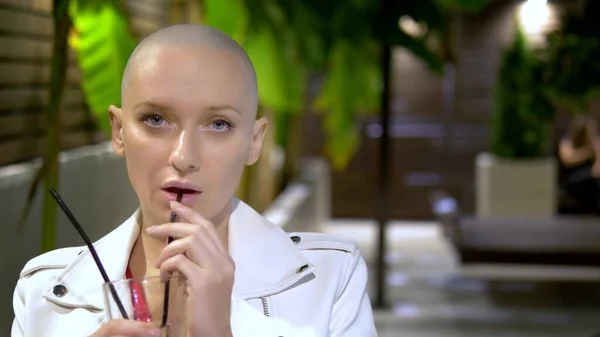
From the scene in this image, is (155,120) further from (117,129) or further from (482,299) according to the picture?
(482,299)

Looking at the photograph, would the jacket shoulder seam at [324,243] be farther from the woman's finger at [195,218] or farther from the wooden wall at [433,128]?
the wooden wall at [433,128]

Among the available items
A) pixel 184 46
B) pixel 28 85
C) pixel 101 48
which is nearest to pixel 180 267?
pixel 184 46

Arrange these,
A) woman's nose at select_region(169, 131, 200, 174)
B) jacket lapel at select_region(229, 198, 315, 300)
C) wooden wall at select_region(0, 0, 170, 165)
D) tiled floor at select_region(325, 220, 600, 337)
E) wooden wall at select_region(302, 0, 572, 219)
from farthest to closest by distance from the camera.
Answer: wooden wall at select_region(302, 0, 572, 219)
tiled floor at select_region(325, 220, 600, 337)
wooden wall at select_region(0, 0, 170, 165)
jacket lapel at select_region(229, 198, 315, 300)
woman's nose at select_region(169, 131, 200, 174)

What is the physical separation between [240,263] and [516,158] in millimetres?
7888

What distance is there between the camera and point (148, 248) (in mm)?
1384

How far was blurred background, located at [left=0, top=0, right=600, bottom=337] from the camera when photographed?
2580 mm

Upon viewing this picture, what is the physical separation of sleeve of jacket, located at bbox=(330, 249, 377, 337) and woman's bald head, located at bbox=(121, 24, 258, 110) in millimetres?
311

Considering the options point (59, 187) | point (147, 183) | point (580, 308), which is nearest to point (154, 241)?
Answer: point (147, 183)

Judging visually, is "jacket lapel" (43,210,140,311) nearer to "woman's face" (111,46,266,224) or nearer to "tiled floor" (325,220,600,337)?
"woman's face" (111,46,266,224)

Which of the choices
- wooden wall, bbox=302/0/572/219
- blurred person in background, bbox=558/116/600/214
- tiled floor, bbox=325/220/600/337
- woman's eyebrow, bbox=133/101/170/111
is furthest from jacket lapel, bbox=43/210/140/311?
wooden wall, bbox=302/0/572/219

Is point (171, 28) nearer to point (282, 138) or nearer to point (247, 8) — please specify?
point (247, 8)

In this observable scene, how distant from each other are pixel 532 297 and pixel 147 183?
213 inches

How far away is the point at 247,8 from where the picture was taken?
11.1ft

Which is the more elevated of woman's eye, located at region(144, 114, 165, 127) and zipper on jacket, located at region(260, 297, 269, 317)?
woman's eye, located at region(144, 114, 165, 127)
